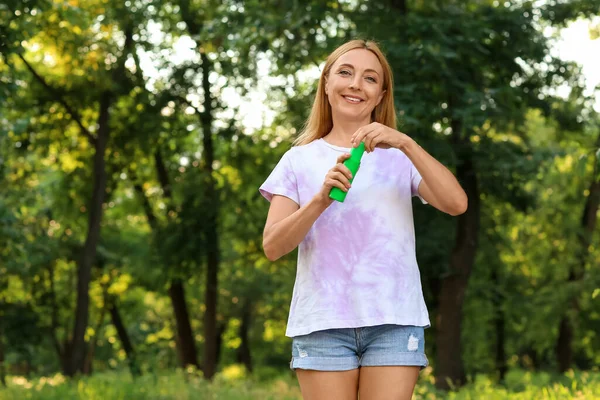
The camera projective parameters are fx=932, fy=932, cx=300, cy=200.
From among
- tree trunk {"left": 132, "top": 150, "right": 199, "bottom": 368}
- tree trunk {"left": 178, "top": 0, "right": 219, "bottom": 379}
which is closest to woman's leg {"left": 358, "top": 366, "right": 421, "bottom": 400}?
tree trunk {"left": 178, "top": 0, "right": 219, "bottom": 379}

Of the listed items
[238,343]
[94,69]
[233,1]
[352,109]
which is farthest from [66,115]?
[238,343]

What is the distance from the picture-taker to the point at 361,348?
2854 mm

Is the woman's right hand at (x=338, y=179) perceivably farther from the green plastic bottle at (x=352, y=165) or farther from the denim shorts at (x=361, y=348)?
the denim shorts at (x=361, y=348)

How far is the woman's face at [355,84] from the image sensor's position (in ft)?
10.2

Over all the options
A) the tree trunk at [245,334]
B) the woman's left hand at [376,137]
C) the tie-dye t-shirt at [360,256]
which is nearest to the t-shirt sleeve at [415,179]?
the tie-dye t-shirt at [360,256]

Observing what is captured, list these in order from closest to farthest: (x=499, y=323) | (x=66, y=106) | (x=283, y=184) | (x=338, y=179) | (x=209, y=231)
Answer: (x=338, y=179), (x=283, y=184), (x=66, y=106), (x=209, y=231), (x=499, y=323)

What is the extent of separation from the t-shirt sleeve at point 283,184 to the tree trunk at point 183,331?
18529 mm

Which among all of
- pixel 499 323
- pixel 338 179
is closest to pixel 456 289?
pixel 499 323

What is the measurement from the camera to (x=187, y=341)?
2156 centimetres

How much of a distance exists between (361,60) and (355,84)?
96mm

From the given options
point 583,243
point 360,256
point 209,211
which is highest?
point 209,211

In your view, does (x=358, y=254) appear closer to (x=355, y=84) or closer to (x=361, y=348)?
(x=361, y=348)

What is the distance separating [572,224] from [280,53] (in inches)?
398

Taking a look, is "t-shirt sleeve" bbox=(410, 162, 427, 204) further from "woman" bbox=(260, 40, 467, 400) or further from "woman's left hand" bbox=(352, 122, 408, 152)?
"woman's left hand" bbox=(352, 122, 408, 152)
